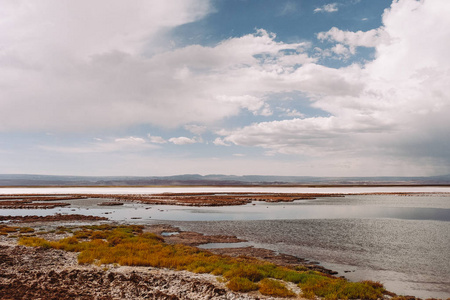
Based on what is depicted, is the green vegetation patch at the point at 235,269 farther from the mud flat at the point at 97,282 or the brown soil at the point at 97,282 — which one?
the mud flat at the point at 97,282

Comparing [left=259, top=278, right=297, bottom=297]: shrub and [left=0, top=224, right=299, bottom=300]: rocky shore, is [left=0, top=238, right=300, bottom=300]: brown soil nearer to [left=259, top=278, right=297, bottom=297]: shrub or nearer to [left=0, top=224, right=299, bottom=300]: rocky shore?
[left=0, top=224, right=299, bottom=300]: rocky shore

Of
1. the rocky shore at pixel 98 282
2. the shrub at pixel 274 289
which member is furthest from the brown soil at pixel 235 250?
the rocky shore at pixel 98 282

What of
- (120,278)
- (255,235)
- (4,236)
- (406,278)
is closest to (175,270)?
(120,278)

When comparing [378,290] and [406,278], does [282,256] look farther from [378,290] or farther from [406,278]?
[378,290]

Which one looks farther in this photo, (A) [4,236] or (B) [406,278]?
(A) [4,236]

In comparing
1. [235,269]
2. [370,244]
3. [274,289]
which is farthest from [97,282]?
[370,244]

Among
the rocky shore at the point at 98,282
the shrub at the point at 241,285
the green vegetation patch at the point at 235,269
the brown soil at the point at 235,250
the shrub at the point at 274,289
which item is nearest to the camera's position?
the rocky shore at the point at 98,282

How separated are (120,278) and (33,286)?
4556 millimetres

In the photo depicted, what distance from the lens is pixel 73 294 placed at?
1652 centimetres

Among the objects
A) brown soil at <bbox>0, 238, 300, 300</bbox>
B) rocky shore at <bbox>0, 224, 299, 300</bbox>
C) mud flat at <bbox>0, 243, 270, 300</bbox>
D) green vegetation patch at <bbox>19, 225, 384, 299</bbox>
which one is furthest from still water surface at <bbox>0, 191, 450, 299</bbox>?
mud flat at <bbox>0, 243, 270, 300</bbox>

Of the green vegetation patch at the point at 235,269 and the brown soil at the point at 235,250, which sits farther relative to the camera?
the brown soil at the point at 235,250

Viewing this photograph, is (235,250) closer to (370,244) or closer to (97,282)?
(370,244)

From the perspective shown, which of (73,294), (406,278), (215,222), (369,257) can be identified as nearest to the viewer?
(73,294)

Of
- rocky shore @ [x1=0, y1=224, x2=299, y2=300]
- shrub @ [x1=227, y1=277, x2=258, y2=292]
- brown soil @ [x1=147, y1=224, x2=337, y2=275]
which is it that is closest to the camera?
rocky shore @ [x1=0, y1=224, x2=299, y2=300]
